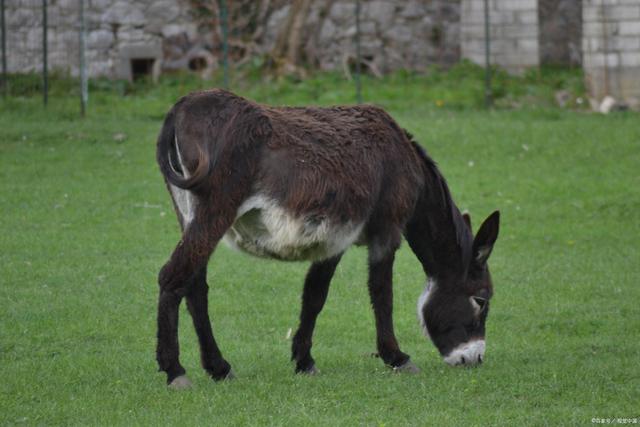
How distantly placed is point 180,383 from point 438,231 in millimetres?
2002

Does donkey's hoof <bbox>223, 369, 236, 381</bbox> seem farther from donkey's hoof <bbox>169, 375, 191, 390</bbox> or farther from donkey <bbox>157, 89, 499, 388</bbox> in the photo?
donkey's hoof <bbox>169, 375, 191, 390</bbox>

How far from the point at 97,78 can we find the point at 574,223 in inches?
353

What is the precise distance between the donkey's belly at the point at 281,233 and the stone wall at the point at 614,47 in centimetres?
1239

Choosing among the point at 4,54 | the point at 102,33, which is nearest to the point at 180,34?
the point at 102,33

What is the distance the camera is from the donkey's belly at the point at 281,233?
657 centimetres

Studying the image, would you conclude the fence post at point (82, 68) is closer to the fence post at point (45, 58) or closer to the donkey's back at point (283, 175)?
the fence post at point (45, 58)

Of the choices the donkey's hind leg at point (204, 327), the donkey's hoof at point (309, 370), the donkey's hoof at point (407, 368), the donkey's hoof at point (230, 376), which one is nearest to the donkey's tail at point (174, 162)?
the donkey's hind leg at point (204, 327)

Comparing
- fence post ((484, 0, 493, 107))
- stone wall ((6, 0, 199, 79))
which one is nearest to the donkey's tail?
stone wall ((6, 0, 199, 79))

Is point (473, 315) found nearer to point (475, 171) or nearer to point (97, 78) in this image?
point (475, 171)

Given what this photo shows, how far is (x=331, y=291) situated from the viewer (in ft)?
33.1

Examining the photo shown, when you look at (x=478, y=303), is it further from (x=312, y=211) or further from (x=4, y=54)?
(x=4, y=54)

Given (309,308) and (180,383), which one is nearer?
(180,383)

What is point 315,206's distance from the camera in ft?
21.9

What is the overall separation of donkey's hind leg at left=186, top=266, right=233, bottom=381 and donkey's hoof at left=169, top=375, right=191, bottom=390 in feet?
1.04
